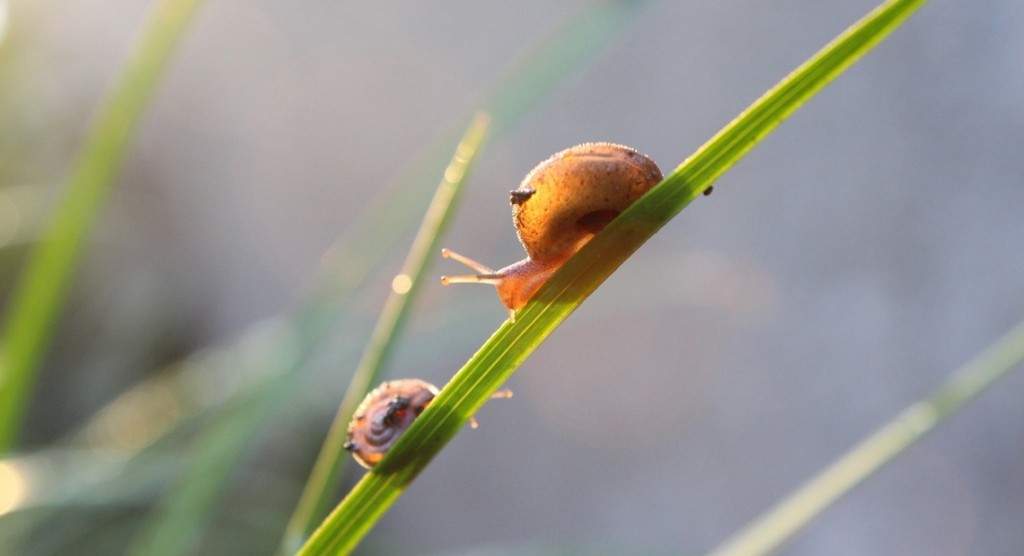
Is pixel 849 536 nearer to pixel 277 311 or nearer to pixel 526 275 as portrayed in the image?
pixel 526 275

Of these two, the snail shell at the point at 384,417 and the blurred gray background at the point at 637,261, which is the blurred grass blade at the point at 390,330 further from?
the blurred gray background at the point at 637,261

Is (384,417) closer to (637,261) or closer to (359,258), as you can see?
(359,258)

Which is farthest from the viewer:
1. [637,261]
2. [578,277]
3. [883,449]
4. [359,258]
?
[637,261]

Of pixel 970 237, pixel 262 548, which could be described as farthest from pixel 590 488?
pixel 970 237

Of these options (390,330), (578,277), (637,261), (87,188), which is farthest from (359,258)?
(637,261)

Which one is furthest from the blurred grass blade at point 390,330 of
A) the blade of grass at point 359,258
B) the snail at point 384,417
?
the blade of grass at point 359,258

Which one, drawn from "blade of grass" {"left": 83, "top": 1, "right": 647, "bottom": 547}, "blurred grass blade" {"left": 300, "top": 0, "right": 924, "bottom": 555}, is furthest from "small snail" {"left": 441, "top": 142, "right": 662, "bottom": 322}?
"blade of grass" {"left": 83, "top": 1, "right": 647, "bottom": 547}
